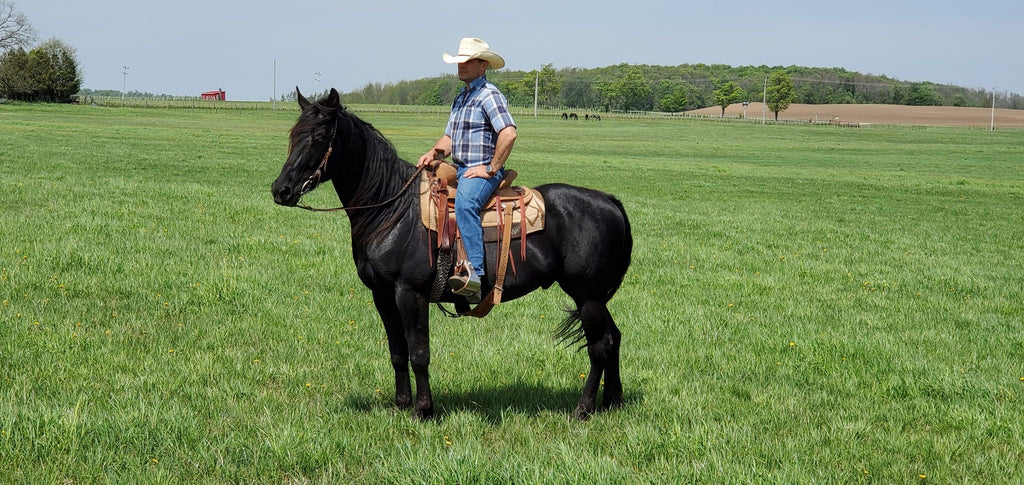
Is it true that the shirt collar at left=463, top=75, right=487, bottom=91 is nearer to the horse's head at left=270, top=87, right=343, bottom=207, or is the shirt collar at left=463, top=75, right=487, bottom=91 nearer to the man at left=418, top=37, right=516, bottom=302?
the man at left=418, top=37, right=516, bottom=302

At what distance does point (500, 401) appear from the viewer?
259 inches

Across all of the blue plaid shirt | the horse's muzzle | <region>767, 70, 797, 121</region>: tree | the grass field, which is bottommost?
the grass field

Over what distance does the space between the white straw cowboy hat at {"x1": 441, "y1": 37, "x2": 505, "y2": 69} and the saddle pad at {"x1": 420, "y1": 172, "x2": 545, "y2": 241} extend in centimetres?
92

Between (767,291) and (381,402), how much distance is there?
6.72 m

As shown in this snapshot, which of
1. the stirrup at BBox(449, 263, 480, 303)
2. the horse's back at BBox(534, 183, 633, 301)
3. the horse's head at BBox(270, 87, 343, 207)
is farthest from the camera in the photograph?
the horse's back at BBox(534, 183, 633, 301)

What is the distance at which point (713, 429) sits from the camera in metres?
5.67

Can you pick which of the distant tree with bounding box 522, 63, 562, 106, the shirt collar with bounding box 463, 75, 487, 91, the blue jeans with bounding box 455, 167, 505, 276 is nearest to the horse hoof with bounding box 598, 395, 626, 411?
the blue jeans with bounding box 455, 167, 505, 276

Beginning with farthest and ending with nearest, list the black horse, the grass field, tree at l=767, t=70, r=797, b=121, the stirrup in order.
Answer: tree at l=767, t=70, r=797, b=121 < the stirrup < the black horse < the grass field

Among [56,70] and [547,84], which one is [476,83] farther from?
[547,84]

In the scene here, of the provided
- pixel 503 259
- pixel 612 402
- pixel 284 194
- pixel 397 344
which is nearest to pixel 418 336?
pixel 397 344

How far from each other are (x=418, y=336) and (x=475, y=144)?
1.48 metres

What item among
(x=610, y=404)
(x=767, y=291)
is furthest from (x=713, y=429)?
(x=767, y=291)

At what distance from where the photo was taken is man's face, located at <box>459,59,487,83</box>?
599 centimetres

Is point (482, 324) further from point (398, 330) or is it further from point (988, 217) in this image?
point (988, 217)
